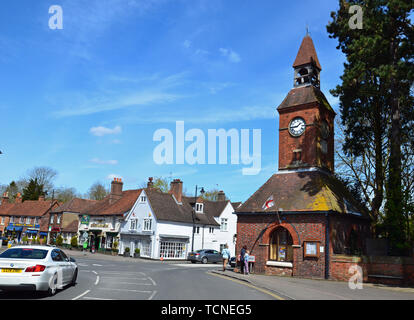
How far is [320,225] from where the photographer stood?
888 inches

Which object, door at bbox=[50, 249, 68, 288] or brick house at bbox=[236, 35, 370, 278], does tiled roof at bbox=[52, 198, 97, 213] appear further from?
door at bbox=[50, 249, 68, 288]

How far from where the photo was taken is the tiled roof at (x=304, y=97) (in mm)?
28047

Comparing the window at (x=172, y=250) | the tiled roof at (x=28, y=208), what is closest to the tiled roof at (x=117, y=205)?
the window at (x=172, y=250)

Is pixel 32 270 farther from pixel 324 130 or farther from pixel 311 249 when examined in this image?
pixel 324 130

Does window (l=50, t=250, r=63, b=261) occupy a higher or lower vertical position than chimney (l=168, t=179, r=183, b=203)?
lower

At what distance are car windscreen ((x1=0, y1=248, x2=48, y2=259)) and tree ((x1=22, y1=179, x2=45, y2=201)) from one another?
244 ft

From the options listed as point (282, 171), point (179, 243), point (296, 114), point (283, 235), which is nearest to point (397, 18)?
point (296, 114)

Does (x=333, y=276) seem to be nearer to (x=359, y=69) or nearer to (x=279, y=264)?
(x=279, y=264)

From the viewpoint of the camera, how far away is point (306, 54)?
30.1m

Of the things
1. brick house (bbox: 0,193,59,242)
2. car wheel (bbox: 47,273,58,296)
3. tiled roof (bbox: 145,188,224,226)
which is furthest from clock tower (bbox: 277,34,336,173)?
brick house (bbox: 0,193,59,242)

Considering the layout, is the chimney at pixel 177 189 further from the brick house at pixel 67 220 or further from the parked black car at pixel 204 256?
the brick house at pixel 67 220

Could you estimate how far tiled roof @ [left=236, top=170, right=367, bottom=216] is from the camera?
2352cm

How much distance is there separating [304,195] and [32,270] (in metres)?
18.6
